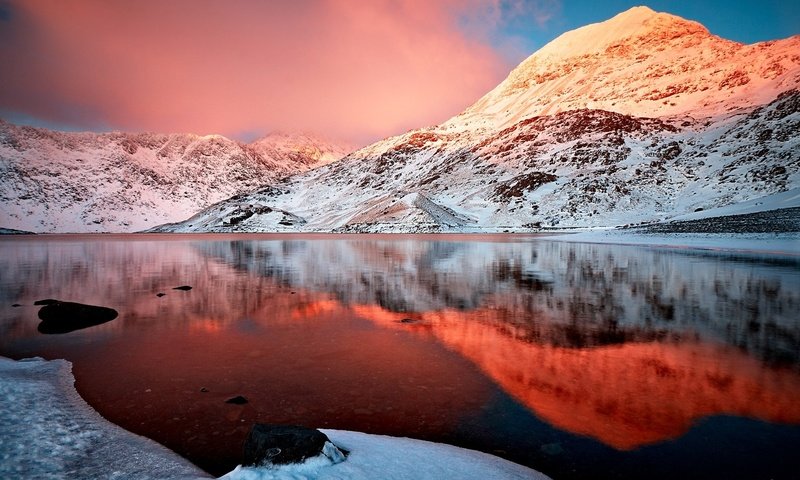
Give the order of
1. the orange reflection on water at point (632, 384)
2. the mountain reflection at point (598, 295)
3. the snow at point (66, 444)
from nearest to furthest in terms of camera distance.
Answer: the snow at point (66, 444) → the orange reflection on water at point (632, 384) → the mountain reflection at point (598, 295)

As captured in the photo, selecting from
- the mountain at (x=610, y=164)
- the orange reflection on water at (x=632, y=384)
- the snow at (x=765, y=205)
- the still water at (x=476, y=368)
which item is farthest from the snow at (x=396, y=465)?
the mountain at (x=610, y=164)

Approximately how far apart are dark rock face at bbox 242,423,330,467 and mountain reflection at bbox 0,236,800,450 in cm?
401

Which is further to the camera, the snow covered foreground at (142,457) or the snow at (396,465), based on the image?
the snow covered foreground at (142,457)

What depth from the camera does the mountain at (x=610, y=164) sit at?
99.8m

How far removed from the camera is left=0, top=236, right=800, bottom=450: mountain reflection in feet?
25.3

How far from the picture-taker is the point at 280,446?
498 cm

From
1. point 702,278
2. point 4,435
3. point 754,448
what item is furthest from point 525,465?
point 702,278

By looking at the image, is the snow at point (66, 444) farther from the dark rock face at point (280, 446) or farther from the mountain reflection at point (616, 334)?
the mountain reflection at point (616, 334)

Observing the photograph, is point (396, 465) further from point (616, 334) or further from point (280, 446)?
Result: point (616, 334)

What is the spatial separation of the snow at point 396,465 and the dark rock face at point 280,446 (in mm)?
93

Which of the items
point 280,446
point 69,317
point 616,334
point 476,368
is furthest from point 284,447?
point 69,317

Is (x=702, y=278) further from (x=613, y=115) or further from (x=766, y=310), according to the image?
(x=613, y=115)

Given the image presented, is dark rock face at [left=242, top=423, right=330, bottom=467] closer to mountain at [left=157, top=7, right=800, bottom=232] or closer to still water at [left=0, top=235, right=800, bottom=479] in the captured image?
still water at [left=0, top=235, right=800, bottom=479]

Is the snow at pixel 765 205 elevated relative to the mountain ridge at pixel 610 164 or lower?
lower
